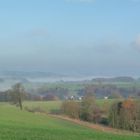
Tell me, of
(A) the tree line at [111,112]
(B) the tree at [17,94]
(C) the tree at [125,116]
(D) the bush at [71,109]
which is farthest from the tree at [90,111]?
(B) the tree at [17,94]

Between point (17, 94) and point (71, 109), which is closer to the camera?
point (71, 109)

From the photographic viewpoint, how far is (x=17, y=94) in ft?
335

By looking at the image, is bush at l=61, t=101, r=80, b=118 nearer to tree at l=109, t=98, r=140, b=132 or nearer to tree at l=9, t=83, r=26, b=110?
tree at l=109, t=98, r=140, b=132

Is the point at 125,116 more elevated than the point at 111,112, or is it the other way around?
the point at 111,112

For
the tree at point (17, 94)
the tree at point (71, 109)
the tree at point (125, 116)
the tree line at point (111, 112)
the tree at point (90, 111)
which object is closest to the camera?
the tree at point (125, 116)

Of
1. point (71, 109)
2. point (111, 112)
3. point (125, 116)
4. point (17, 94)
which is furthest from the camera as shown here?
point (17, 94)

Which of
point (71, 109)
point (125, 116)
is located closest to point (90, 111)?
point (71, 109)

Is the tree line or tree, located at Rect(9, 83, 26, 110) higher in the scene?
tree, located at Rect(9, 83, 26, 110)

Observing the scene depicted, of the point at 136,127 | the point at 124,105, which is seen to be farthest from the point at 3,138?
the point at 124,105

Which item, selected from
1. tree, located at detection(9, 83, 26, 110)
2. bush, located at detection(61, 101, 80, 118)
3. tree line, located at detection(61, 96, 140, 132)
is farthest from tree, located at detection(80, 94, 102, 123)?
tree, located at detection(9, 83, 26, 110)

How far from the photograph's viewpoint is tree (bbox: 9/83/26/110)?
331 feet

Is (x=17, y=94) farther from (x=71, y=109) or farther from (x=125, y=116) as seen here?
(x=125, y=116)

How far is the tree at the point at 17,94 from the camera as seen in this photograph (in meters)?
101

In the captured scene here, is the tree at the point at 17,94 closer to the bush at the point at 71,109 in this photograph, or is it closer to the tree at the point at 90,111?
the bush at the point at 71,109
